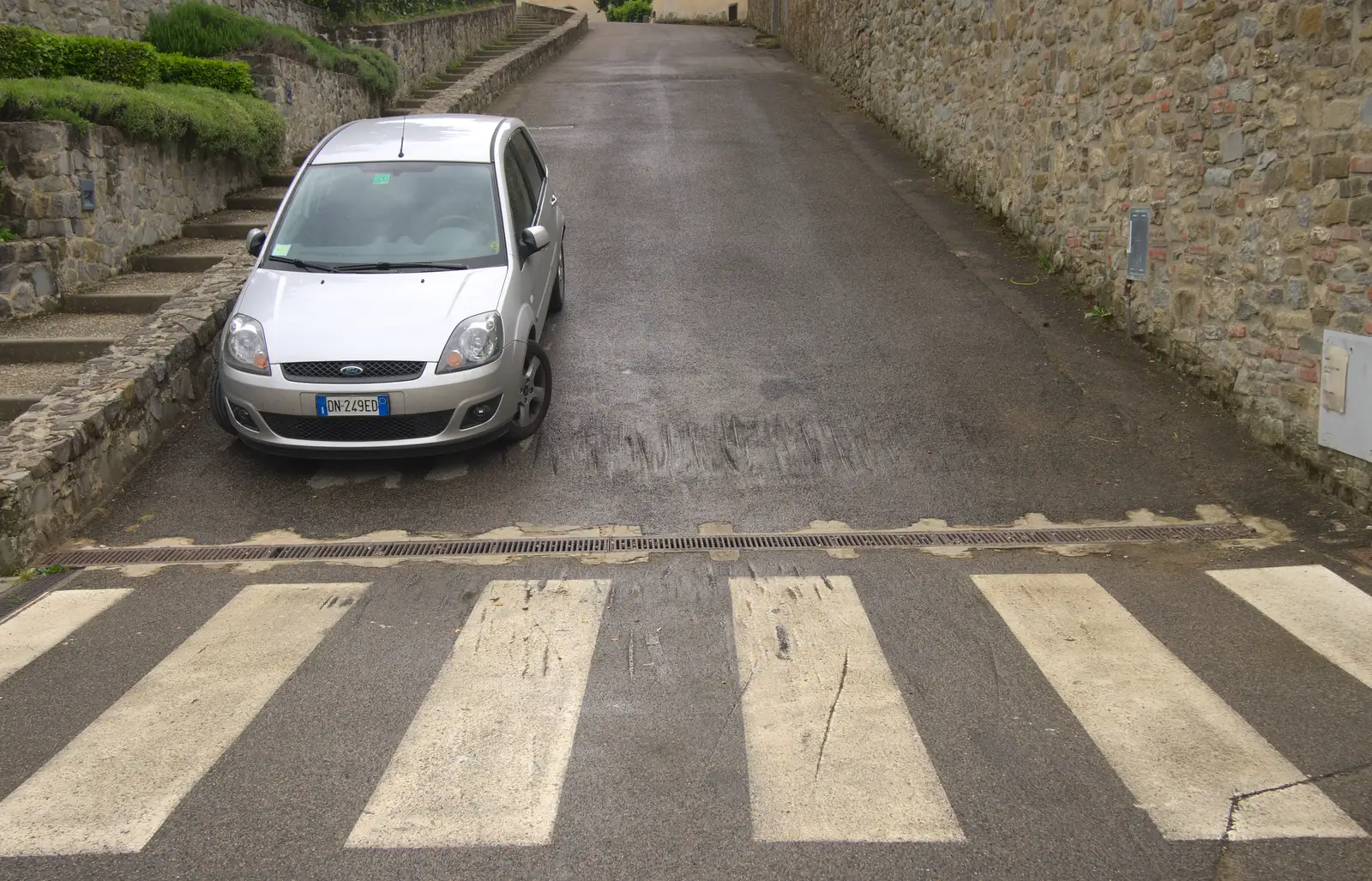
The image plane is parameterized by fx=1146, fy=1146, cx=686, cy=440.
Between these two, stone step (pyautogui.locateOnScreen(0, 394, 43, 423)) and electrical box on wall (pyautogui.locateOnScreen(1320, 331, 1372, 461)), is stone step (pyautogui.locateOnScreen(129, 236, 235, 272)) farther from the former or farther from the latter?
electrical box on wall (pyautogui.locateOnScreen(1320, 331, 1372, 461))

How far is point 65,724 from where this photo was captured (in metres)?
4.55

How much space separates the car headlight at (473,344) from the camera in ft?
24.0

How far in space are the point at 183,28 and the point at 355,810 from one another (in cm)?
1359

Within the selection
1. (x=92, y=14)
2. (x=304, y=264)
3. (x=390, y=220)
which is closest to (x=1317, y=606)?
(x=390, y=220)

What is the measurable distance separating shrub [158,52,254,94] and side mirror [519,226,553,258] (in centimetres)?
687

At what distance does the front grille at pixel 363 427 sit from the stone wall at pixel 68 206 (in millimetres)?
3597

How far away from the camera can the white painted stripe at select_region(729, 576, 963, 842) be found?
12.3ft

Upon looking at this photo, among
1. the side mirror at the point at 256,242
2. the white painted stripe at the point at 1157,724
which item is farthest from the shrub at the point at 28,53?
the white painted stripe at the point at 1157,724

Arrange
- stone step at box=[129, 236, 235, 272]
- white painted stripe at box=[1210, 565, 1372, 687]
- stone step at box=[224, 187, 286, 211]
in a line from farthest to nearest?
stone step at box=[224, 187, 286, 211] < stone step at box=[129, 236, 235, 272] < white painted stripe at box=[1210, 565, 1372, 687]

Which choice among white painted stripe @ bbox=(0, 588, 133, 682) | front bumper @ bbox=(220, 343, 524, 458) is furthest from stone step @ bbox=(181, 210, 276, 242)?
white painted stripe @ bbox=(0, 588, 133, 682)

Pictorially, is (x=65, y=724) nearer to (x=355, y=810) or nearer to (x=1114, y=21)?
(x=355, y=810)

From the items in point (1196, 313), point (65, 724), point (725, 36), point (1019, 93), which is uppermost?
point (725, 36)

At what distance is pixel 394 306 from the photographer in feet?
24.9

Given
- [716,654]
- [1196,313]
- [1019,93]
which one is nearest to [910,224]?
[1019,93]
